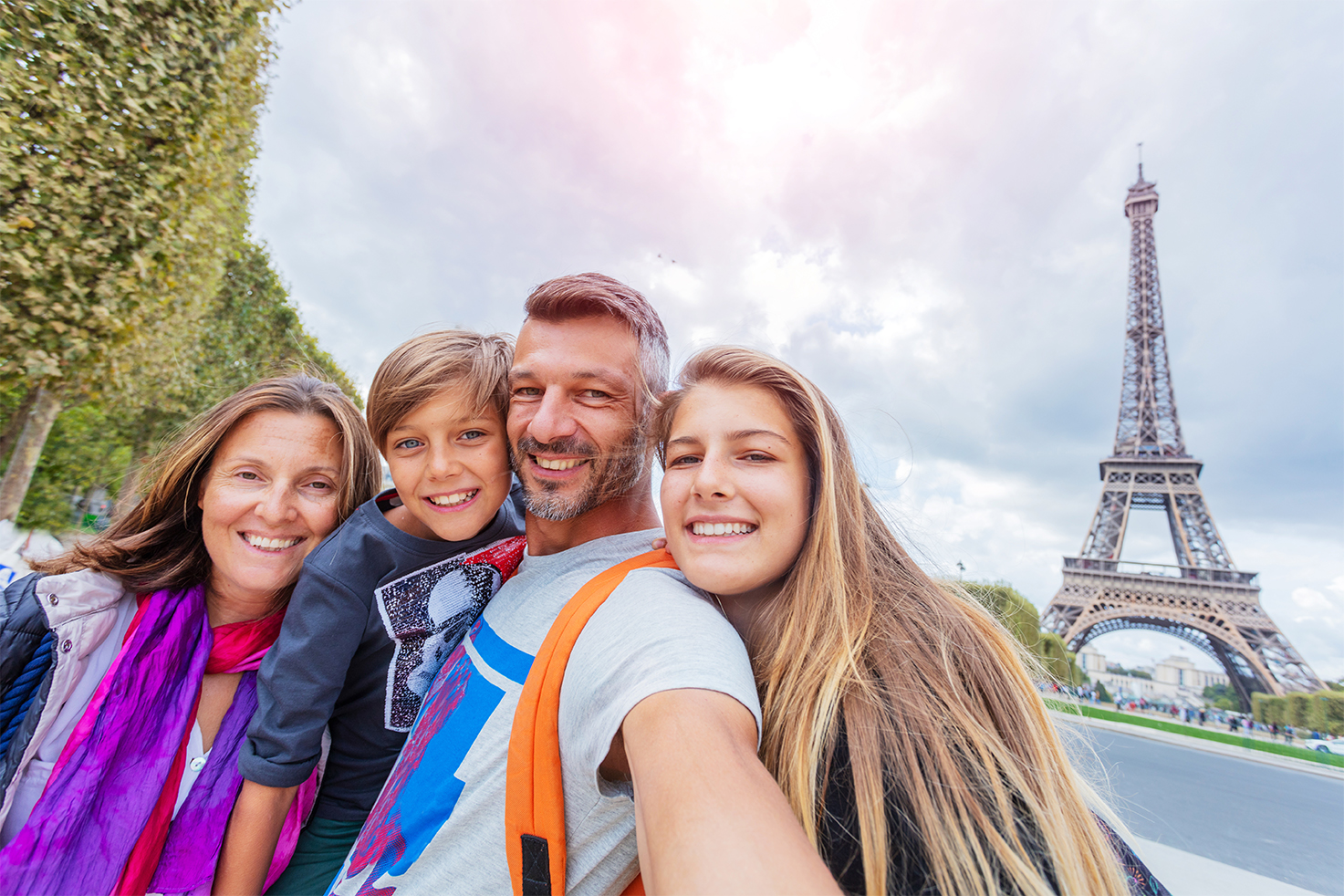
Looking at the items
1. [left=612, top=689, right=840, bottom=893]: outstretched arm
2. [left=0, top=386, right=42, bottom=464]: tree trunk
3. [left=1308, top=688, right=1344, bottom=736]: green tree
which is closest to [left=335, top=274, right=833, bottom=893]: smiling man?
[left=612, top=689, right=840, bottom=893]: outstretched arm

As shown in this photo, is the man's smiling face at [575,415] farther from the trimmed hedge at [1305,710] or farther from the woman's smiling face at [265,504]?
the trimmed hedge at [1305,710]

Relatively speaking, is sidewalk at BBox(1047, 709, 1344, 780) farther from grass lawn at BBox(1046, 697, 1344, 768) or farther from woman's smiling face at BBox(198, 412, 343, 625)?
woman's smiling face at BBox(198, 412, 343, 625)

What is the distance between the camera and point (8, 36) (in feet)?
14.2

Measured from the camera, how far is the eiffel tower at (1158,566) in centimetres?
2294

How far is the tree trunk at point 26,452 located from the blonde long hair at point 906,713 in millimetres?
8948

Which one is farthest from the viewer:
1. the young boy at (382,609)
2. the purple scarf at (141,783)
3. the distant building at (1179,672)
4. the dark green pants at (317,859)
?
the distant building at (1179,672)

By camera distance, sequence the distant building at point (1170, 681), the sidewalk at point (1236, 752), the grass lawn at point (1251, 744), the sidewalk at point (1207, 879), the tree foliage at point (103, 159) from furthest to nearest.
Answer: the distant building at point (1170, 681) → the grass lawn at point (1251, 744) → the sidewalk at point (1236, 752) → the tree foliage at point (103, 159) → the sidewalk at point (1207, 879)

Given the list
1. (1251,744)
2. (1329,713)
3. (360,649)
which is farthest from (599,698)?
(1329,713)

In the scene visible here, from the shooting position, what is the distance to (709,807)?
815 mm

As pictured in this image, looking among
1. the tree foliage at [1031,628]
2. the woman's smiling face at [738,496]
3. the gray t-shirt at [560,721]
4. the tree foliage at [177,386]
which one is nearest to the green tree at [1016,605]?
the tree foliage at [1031,628]

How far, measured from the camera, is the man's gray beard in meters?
1.93

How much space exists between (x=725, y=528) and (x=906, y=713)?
59 cm

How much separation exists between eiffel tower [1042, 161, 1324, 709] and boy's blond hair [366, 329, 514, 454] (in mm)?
29283

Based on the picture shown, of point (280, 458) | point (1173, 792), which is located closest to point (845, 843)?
point (280, 458)
